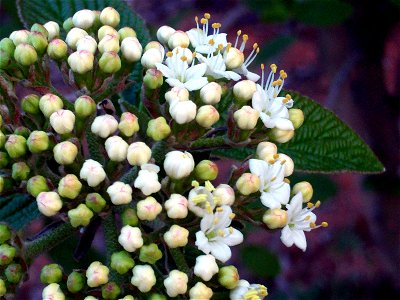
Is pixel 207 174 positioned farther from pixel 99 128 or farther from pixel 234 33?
pixel 234 33

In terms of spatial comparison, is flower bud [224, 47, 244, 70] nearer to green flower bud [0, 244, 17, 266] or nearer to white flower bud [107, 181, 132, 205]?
white flower bud [107, 181, 132, 205]

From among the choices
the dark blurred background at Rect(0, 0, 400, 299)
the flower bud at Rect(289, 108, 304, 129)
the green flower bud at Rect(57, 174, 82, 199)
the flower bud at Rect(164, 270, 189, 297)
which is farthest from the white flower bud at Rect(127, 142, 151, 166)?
the dark blurred background at Rect(0, 0, 400, 299)

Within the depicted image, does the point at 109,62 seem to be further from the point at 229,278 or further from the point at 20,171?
the point at 229,278

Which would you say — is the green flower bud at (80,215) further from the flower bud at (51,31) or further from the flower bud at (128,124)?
the flower bud at (51,31)

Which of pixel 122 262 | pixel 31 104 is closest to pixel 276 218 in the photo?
pixel 122 262

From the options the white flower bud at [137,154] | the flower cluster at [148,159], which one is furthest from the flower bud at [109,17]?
the white flower bud at [137,154]

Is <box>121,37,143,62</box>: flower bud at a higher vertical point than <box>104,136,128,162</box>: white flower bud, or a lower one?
higher

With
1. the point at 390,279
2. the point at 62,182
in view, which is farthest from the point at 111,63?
the point at 390,279

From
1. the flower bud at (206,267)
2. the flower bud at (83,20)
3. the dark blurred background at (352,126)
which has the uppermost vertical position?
the flower bud at (83,20)
